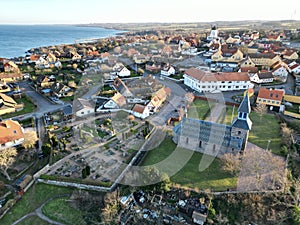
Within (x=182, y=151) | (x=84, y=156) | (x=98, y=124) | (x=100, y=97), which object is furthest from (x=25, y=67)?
(x=182, y=151)

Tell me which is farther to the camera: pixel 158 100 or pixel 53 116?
pixel 158 100

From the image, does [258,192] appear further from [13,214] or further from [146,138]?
[13,214]

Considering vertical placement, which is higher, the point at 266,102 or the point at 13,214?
the point at 266,102

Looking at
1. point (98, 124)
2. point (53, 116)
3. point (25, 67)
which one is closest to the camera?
point (98, 124)

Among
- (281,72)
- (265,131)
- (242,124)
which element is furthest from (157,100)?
(281,72)

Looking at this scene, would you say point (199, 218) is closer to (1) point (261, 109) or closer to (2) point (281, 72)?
(1) point (261, 109)

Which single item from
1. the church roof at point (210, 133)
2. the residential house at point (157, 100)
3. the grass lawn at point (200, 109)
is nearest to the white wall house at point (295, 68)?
the grass lawn at point (200, 109)

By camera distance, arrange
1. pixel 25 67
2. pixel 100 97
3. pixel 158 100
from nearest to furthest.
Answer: pixel 158 100, pixel 100 97, pixel 25 67

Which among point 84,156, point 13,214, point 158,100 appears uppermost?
point 158,100
